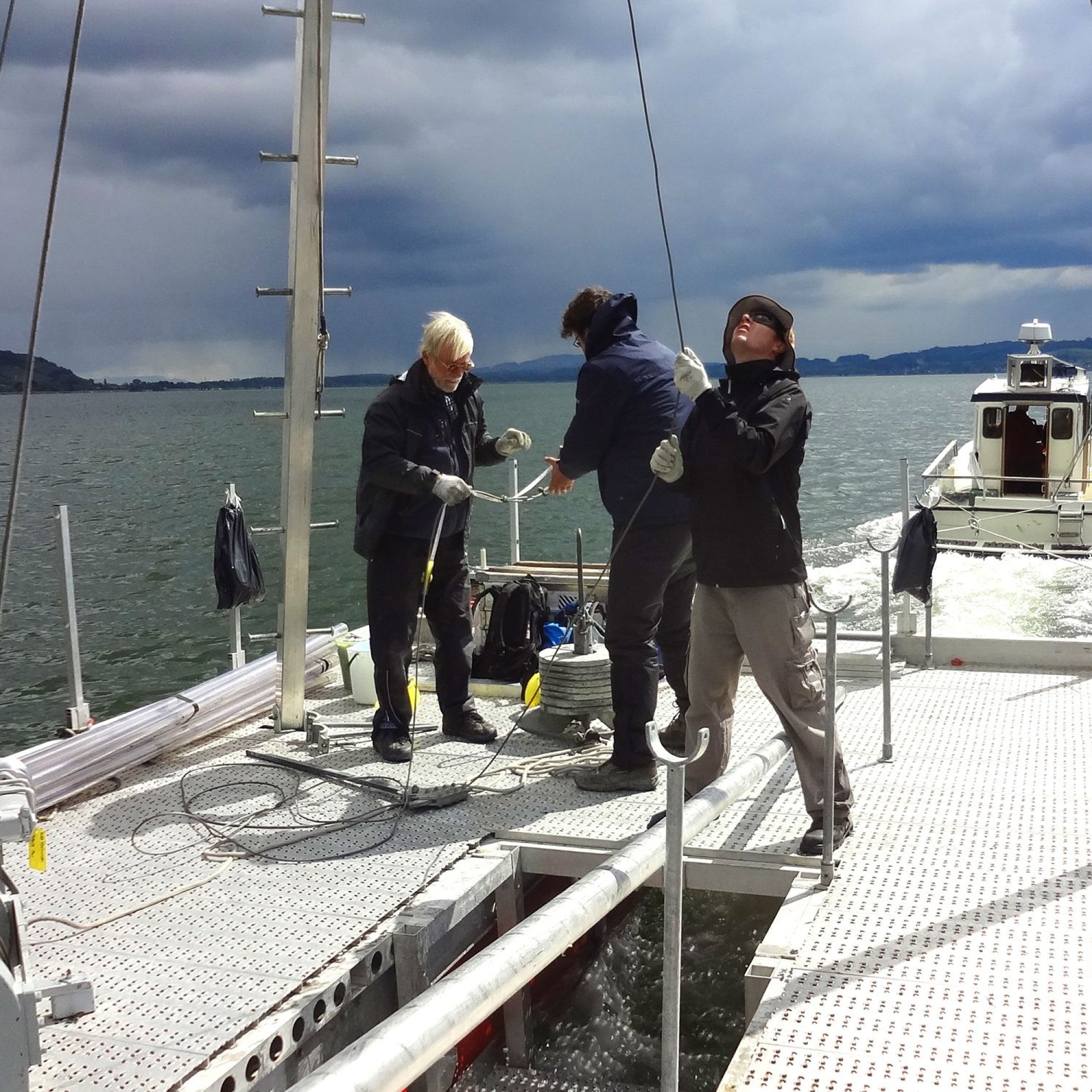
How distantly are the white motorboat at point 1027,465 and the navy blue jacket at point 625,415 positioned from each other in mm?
15662

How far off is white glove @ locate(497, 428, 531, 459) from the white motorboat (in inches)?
594

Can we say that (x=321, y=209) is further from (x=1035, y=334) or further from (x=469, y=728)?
(x=1035, y=334)

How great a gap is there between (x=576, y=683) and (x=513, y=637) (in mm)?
1515

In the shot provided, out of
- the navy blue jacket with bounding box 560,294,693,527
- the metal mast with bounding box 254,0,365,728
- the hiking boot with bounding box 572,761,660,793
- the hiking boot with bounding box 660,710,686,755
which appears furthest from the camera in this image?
the metal mast with bounding box 254,0,365,728

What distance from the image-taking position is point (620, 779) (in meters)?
4.84

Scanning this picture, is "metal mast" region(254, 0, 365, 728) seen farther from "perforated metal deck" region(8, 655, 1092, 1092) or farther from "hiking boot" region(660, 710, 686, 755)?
"hiking boot" region(660, 710, 686, 755)

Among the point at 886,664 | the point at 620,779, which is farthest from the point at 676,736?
the point at 886,664

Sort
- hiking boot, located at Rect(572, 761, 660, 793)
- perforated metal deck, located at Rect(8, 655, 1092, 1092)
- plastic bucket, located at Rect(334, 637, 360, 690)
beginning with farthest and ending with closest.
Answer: plastic bucket, located at Rect(334, 637, 360, 690), hiking boot, located at Rect(572, 761, 660, 793), perforated metal deck, located at Rect(8, 655, 1092, 1092)

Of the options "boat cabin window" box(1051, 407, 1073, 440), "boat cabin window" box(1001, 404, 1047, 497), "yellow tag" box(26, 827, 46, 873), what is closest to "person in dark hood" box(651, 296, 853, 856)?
"yellow tag" box(26, 827, 46, 873)

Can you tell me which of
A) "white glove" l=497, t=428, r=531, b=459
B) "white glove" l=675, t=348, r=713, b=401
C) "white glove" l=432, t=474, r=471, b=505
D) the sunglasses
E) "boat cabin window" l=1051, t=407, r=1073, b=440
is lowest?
"white glove" l=432, t=474, r=471, b=505

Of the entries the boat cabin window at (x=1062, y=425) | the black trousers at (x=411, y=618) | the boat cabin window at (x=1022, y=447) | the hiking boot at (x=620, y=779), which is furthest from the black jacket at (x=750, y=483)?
the boat cabin window at (x=1022, y=447)

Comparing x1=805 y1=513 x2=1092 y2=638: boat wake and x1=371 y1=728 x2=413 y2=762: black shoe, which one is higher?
x1=371 y1=728 x2=413 y2=762: black shoe

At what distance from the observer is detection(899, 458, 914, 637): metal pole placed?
663 cm

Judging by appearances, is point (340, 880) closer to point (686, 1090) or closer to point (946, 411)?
point (686, 1090)
